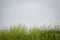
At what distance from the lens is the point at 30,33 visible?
183 cm

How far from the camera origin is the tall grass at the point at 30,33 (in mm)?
1766

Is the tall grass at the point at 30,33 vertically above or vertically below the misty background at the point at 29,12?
below

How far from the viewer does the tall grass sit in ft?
5.79

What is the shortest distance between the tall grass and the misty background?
0.38ft

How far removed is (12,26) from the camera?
1.95 meters

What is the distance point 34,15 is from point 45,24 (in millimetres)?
219

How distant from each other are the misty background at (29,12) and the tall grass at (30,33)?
0.38 ft

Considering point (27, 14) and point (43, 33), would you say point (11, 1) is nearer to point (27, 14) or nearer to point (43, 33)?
point (27, 14)

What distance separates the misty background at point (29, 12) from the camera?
197cm

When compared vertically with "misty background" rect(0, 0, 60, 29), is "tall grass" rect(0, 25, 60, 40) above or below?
below

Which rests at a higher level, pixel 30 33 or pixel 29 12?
pixel 29 12

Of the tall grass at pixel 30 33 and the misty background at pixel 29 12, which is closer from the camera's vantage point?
the tall grass at pixel 30 33

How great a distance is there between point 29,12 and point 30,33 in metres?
0.36

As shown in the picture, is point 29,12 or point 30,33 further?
point 29,12
